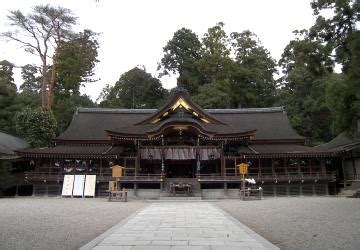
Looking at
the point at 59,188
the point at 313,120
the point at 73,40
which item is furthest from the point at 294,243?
the point at 313,120

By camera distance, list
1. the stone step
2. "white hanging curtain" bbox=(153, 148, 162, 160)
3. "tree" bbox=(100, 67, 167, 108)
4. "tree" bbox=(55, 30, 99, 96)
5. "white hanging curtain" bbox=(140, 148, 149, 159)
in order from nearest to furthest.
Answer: the stone step < "white hanging curtain" bbox=(153, 148, 162, 160) < "white hanging curtain" bbox=(140, 148, 149, 159) < "tree" bbox=(55, 30, 99, 96) < "tree" bbox=(100, 67, 167, 108)

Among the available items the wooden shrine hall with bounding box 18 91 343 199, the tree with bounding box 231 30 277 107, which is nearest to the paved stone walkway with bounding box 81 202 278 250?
the wooden shrine hall with bounding box 18 91 343 199

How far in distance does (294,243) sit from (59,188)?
794 inches

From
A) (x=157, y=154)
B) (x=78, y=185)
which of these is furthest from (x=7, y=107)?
(x=157, y=154)

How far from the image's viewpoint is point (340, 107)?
42.5 ft

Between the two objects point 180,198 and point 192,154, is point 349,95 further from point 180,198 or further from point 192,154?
point 192,154

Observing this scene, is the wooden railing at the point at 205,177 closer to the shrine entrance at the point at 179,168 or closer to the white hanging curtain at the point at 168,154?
the white hanging curtain at the point at 168,154

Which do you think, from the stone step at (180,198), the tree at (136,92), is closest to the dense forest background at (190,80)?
the tree at (136,92)

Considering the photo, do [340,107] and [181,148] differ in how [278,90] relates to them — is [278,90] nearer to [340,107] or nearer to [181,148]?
[181,148]

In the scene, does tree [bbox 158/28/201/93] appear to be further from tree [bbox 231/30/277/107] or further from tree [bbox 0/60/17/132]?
tree [bbox 0/60/17/132]

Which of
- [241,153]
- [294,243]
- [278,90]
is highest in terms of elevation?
[278,90]

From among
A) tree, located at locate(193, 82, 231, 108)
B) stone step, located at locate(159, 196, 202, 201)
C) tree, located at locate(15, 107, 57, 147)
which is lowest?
stone step, located at locate(159, 196, 202, 201)

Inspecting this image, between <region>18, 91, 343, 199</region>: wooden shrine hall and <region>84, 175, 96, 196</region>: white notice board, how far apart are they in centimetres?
59

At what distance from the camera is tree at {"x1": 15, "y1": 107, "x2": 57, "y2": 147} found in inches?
1115
